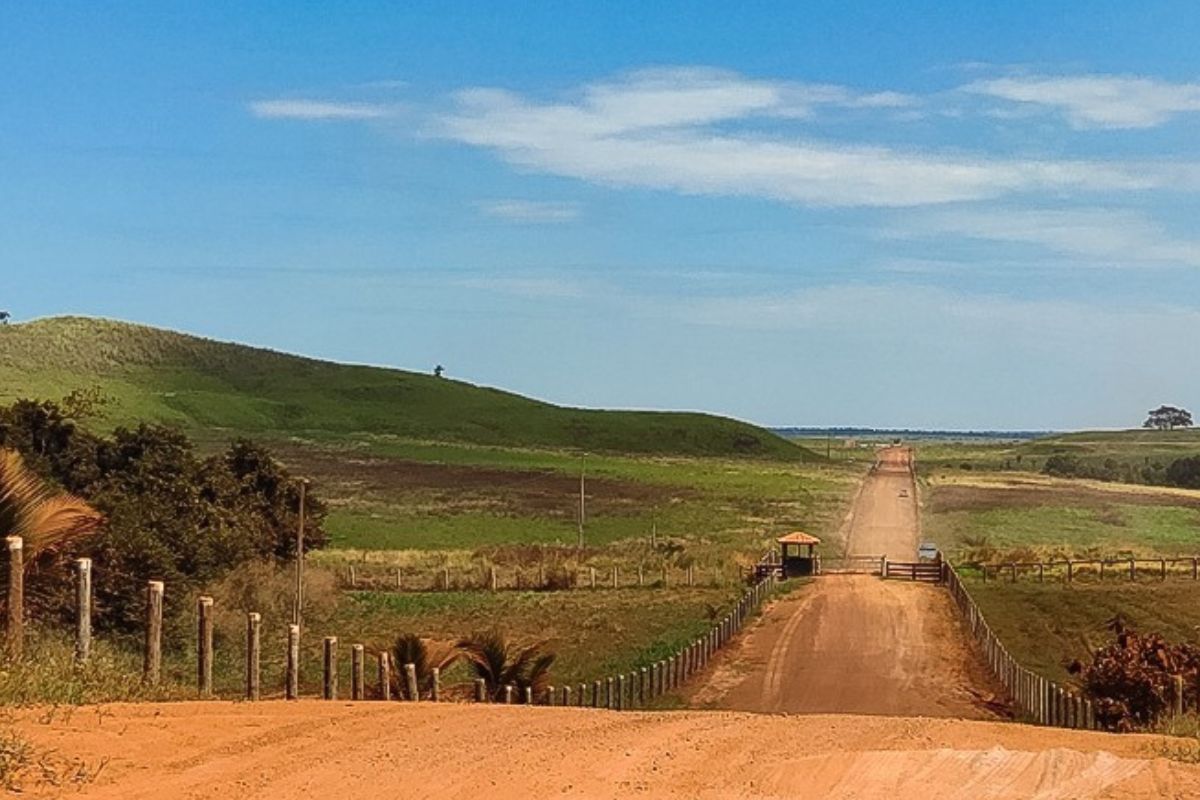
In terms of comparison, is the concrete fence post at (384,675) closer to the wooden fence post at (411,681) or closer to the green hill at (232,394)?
the wooden fence post at (411,681)

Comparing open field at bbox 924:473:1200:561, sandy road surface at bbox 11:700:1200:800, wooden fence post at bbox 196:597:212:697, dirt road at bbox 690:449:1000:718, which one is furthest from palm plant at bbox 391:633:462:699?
open field at bbox 924:473:1200:561

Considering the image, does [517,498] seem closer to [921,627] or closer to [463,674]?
[921,627]

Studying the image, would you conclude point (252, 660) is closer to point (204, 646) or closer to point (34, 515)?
point (204, 646)

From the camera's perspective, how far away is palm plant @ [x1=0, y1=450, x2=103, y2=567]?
14.2 metres

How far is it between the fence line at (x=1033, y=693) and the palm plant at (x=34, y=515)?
15156mm

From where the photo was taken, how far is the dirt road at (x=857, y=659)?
3197 centimetres

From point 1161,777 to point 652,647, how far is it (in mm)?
31735

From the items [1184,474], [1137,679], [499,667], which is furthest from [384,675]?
[1184,474]

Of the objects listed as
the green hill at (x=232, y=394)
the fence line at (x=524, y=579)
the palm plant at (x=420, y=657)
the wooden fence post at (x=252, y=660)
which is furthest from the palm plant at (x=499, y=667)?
the green hill at (x=232, y=394)

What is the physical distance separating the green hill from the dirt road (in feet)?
292

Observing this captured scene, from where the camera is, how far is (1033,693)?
2789 cm

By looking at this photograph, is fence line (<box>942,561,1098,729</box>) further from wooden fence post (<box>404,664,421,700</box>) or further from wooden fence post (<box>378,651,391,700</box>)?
wooden fence post (<box>378,651,391,700</box>)

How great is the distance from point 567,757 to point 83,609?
5.57 m

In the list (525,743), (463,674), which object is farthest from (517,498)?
(525,743)
